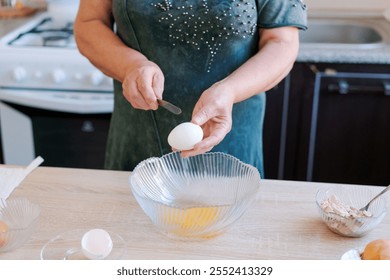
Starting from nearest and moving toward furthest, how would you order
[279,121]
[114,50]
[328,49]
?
[114,50] < [328,49] < [279,121]

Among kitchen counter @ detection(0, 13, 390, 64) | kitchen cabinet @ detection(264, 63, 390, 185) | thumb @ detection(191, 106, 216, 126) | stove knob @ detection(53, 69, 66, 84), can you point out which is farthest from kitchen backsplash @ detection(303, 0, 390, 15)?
thumb @ detection(191, 106, 216, 126)

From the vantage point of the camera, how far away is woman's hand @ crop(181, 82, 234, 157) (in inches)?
36.0

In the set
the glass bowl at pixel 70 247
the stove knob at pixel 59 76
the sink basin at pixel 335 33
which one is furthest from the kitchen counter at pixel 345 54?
the glass bowl at pixel 70 247

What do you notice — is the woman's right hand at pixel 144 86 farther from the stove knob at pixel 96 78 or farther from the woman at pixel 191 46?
the stove knob at pixel 96 78

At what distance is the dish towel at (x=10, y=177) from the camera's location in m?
1.03

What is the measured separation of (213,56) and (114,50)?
0.21 m

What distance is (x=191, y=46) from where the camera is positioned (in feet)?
→ 3.79

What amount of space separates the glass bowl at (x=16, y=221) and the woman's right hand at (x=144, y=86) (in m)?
0.25

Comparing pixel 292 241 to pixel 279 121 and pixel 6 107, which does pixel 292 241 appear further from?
pixel 6 107

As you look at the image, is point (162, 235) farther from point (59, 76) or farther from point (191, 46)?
point (59, 76)

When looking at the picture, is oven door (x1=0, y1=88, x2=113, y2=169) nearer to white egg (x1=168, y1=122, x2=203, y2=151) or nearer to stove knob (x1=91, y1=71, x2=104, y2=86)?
stove knob (x1=91, y1=71, x2=104, y2=86)
